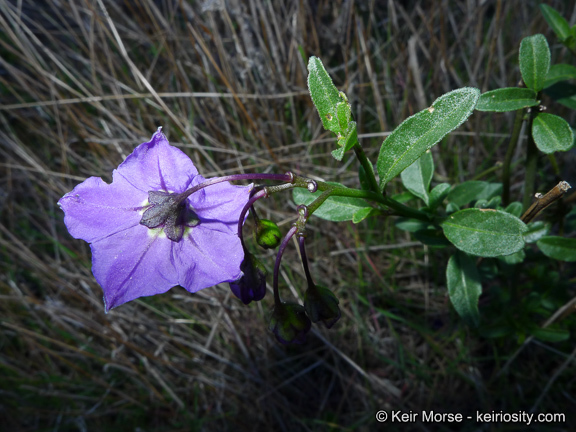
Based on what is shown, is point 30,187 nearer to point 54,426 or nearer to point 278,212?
point 54,426

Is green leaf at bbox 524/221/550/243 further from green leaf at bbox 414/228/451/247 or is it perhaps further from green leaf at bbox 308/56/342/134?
green leaf at bbox 308/56/342/134

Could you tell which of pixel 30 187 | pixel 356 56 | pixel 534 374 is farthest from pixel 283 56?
pixel 534 374

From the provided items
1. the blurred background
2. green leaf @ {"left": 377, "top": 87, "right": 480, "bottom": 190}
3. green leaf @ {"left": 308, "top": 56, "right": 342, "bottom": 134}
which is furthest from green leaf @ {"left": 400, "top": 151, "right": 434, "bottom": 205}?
the blurred background

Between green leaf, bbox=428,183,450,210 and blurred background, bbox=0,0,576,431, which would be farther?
blurred background, bbox=0,0,576,431

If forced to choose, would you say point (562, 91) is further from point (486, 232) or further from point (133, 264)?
point (133, 264)

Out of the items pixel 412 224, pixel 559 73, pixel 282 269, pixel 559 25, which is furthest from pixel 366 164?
pixel 282 269

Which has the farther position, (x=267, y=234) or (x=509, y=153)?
(x=509, y=153)
